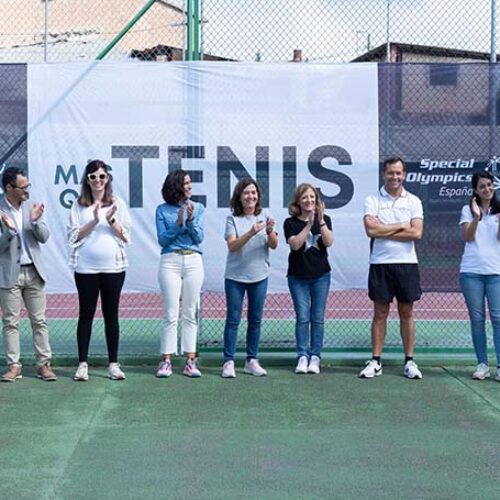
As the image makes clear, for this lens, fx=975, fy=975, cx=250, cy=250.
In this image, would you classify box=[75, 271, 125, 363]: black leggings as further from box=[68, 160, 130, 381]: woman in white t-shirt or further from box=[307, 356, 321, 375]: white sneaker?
box=[307, 356, 321, 375]: white sneaker

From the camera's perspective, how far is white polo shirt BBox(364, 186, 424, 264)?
7922 millimetres

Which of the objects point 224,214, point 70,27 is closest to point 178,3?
point 224,214

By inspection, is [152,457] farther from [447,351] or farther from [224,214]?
[447,351]

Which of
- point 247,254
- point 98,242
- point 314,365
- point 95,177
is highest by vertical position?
point 95,177

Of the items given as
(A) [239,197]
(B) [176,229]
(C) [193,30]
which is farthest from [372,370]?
(C) [193,30]

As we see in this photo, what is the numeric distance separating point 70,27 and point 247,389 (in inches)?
583

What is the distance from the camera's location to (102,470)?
17.5 feet

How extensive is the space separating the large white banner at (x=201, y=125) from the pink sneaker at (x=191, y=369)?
1.25 metres

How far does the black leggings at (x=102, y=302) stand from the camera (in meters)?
7.79

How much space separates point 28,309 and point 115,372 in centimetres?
87

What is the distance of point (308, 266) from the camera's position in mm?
8078

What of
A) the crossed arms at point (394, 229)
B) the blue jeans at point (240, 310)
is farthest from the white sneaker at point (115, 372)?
the crossed arms at point (394, 229)

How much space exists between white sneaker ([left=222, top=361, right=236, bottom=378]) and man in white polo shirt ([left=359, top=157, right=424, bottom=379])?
1.06 metres

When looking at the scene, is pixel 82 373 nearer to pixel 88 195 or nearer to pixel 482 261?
pixel 88 195
